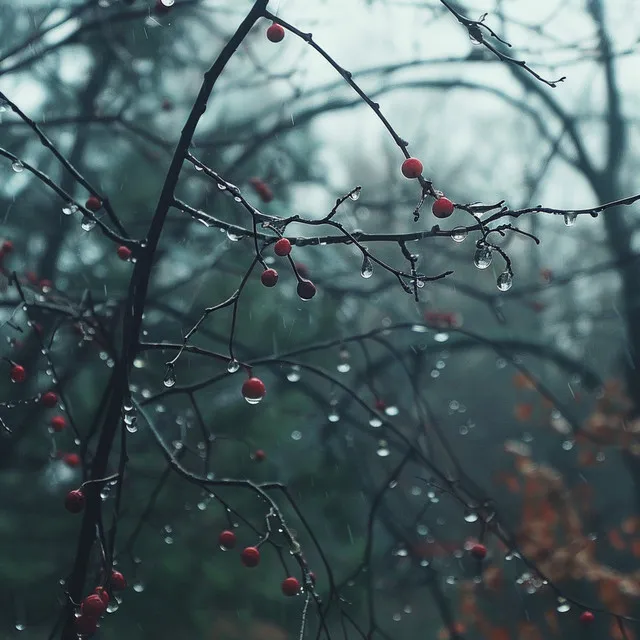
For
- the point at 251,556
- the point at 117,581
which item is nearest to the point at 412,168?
the point at 251,556

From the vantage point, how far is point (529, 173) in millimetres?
3602

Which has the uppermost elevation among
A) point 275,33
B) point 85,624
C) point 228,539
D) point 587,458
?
point 587,458

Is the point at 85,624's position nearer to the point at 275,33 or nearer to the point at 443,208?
the point at 443,208

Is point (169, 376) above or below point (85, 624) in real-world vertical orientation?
above

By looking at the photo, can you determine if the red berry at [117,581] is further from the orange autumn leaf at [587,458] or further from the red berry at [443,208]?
the orange autumn leaf at [587,458]

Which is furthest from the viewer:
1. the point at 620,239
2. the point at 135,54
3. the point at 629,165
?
the point at 629,165

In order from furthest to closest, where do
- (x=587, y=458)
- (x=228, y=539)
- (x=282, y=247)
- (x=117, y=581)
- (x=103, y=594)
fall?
(x=587, y=458)
(x=228, y=539)
(x=117, y=581)
(x=103, y=594)
(x=282, y=247)

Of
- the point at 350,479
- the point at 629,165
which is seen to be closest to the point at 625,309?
the point at 350,479

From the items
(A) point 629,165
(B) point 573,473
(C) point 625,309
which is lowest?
(C) point 625,309

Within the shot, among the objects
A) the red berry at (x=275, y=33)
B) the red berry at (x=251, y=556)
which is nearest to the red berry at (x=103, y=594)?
the red berry at (x=251, y=556)

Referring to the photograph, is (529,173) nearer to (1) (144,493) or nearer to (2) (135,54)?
(2) (135,54)

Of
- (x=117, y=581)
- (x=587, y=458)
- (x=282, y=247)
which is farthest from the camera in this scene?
(x=587, y=458)

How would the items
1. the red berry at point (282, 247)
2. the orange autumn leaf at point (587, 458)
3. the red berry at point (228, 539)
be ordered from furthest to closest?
the orange autumn leaf at point (587, 458) → the red berry at point (228, 539) → the red berry at point (282, 247)

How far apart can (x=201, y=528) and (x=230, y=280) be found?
75.6 inches
